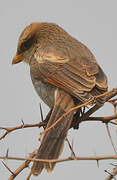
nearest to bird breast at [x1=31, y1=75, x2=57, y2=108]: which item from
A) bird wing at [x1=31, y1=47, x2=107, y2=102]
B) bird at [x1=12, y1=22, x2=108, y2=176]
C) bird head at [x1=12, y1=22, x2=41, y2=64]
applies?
bird at [x1=12, y1=22, x2=108, y2=176]

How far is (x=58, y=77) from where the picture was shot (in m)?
4.37

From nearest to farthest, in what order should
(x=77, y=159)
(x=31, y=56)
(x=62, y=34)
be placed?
1. (x=77, y=159)
2. (x=31, y=56)
3. (x=62, y=34)

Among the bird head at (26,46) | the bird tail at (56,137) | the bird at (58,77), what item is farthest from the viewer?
the bird head at (26,46)

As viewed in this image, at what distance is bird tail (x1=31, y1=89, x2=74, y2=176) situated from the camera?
11.1 feet

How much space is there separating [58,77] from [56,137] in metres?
0.79

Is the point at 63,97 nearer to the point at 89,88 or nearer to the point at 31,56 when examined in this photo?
the point at 89,88

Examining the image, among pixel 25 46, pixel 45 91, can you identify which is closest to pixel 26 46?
pixel 25 46

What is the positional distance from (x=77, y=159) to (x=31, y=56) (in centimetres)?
336

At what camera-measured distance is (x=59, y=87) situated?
171 inches

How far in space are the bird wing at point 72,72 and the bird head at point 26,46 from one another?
1.58ft

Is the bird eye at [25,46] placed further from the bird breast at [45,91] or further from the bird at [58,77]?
the bird breast at [45,91]

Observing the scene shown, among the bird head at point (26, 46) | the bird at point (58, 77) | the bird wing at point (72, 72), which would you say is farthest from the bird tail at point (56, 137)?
the bird head at point (26, 46)

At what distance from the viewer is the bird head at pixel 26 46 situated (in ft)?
18.0

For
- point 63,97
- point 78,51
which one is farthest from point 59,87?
point 78,51
